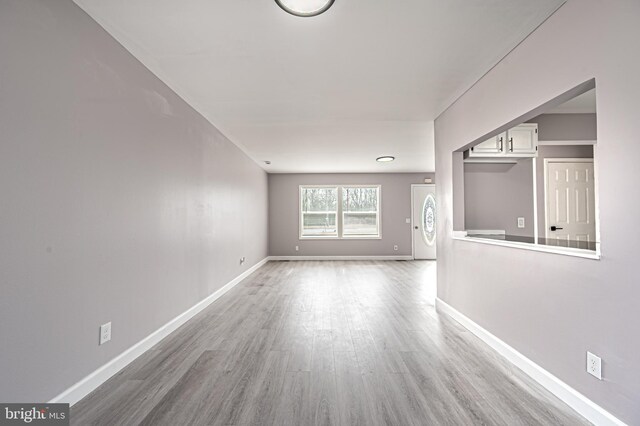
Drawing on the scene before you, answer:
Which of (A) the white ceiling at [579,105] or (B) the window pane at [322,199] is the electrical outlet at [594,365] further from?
(B) the window pane at [322,199]

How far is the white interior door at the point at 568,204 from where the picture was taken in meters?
4.02

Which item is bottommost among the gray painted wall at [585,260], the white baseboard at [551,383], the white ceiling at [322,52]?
the white baseboard at [551,383]

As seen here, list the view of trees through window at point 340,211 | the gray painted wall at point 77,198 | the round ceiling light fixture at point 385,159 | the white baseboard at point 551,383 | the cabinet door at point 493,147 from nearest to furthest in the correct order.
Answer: the gray painted wall at point 77,198, the white baseboard at point 551,383, the cabinet door at point 493,147, the round ceiling light fixture at point 385,159, the view of trees through window at point 340,211

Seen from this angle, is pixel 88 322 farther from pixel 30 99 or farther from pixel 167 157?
pixel 167 157

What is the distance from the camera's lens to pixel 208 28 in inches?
84.9

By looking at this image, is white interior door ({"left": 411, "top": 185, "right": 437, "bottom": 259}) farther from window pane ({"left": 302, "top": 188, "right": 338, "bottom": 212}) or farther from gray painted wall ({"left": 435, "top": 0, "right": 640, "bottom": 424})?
gray painted wall ({"left": 435, "top": 0, "right": 640, "bottom": 424})

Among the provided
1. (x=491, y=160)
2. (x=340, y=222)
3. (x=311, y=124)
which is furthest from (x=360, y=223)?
(x=491, y=160)

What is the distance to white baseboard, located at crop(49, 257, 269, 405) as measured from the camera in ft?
6.05

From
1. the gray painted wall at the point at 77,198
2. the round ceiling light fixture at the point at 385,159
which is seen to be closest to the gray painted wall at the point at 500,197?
the round ceiling light fixture at the point at 385,159

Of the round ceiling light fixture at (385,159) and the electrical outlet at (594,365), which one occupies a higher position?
the round ceiling light fixture at (385,159)

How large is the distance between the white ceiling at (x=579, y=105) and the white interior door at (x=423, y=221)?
4.93m

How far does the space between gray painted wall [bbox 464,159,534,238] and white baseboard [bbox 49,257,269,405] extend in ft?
11.7

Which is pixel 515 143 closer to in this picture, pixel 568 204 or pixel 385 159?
pixel 568 204

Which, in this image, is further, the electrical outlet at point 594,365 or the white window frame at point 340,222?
the white window frame at point 340,222
